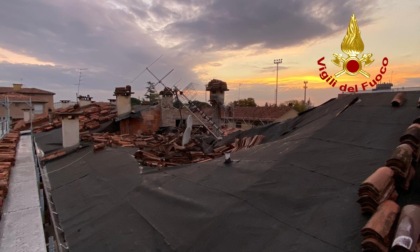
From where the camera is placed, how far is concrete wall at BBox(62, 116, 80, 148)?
386 inches

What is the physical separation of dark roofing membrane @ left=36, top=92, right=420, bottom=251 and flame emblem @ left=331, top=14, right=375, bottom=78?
13.7ft

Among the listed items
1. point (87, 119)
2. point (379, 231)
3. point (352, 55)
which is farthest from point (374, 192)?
point (87, 119)

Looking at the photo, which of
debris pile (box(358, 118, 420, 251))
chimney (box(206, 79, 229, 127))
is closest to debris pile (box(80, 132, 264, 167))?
debris pile (box(358, 118, 420, 251))

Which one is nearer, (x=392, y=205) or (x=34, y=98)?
(x=392, y=205)

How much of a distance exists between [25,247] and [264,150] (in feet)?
11.0

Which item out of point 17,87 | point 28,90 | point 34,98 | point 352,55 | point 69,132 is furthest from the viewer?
point 28,90

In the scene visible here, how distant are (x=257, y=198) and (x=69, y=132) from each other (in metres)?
8.47

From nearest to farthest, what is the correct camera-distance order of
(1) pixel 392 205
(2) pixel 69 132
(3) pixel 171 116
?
(1) pixel 392 205
(2) pixel 69 132
(3) pixel 171 116

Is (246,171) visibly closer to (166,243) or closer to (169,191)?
(169,191)

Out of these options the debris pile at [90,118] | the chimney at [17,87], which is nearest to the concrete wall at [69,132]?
the debris pile at [90,118]

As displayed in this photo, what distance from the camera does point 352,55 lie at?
370 inches

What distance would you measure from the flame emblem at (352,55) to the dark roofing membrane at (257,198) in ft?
13.7

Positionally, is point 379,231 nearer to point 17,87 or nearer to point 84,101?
point 84,101

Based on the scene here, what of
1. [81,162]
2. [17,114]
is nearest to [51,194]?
[81,162]
